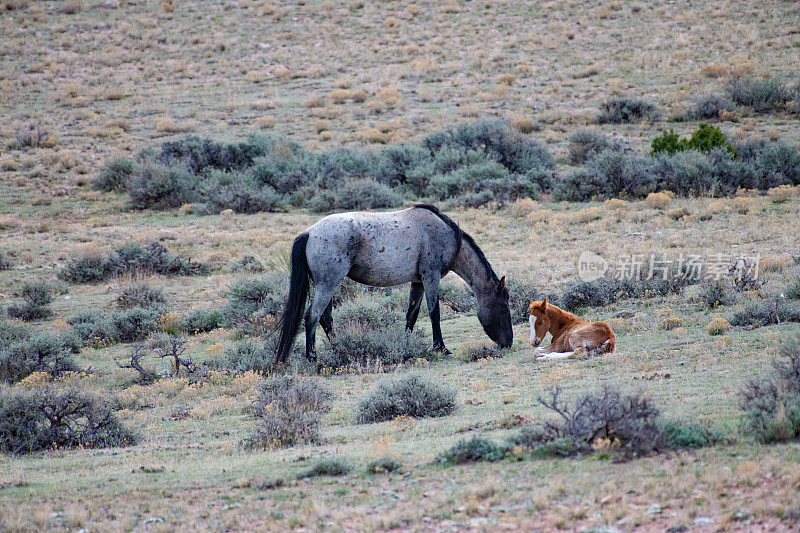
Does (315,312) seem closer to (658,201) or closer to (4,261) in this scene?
(4,261)

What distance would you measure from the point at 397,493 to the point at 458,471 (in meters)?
0.60

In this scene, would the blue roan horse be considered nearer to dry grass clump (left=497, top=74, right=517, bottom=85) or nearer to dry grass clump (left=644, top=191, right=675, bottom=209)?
dry grass clump (left=644, top=191, right=675, bottom=209)

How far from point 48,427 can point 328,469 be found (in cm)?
397

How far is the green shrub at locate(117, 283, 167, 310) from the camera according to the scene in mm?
15773

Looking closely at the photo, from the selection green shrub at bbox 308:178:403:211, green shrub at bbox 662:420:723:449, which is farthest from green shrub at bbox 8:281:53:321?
green shrub at bbox 662:420:723:449

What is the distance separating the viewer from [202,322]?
48.1 feet

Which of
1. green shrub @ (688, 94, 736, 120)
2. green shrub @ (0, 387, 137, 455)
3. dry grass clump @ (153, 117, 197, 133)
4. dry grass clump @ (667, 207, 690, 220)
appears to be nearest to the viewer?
green shrub @ (0, 387, 137, 455)

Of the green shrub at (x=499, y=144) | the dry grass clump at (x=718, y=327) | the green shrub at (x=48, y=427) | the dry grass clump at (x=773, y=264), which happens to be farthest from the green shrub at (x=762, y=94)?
the green shrub at (x=48, y=427)

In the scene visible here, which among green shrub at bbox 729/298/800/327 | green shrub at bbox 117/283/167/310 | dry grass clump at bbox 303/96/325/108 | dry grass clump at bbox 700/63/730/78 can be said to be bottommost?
green shrub at bbox 117/283/167/310

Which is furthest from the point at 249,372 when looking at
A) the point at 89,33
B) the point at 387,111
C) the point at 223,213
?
the point at 89,33

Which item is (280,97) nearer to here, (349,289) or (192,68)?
(192,68)

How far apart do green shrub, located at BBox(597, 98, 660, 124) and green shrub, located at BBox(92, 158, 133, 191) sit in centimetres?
2090

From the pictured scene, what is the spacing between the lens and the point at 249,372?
10.3 meters

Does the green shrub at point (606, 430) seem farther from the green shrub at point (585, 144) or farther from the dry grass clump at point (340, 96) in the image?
the dry grass clump at point (340, 96)
